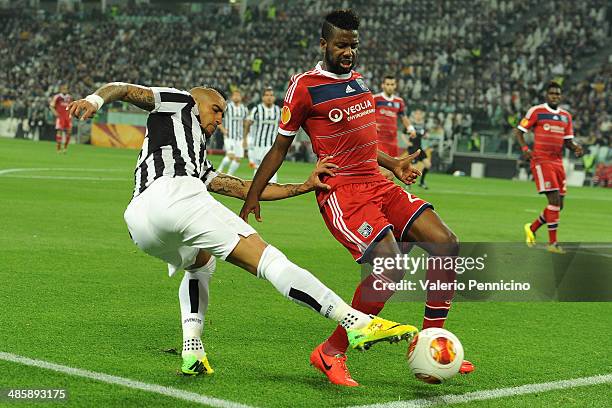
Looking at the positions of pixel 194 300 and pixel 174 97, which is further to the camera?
pixel 194 300

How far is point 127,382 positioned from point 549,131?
9.88m

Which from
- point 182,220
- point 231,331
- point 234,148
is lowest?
point 234,148

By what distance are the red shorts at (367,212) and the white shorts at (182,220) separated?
87 centimetres

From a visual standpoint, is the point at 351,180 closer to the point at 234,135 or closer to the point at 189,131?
the point at 189,131

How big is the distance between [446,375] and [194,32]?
4793 centimetres

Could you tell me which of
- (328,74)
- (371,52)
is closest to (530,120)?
(328,74)

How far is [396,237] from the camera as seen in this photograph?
5.85 m

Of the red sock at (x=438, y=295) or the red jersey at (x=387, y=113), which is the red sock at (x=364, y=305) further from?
the red jersey at (x=387, y=113)

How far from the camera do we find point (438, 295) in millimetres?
5738

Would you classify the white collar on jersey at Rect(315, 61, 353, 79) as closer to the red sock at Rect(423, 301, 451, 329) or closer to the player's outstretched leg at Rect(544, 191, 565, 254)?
the red sock at Rect(423, 301, 451, 329)

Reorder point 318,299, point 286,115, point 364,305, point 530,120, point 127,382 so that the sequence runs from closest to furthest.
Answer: point 318,299, point 127,382, point 364,305, point 286,115, point 530,120

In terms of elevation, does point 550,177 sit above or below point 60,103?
above

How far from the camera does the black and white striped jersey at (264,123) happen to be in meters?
22.8

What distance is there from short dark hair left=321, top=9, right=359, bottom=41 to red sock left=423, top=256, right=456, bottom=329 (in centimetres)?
147
